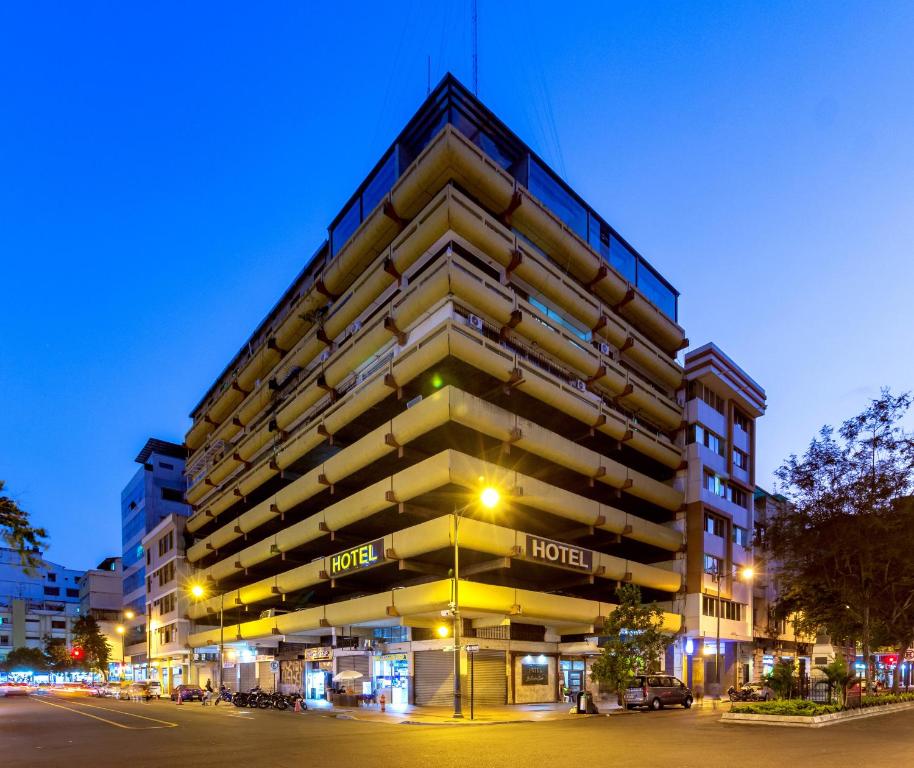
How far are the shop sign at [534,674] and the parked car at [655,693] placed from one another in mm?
7521

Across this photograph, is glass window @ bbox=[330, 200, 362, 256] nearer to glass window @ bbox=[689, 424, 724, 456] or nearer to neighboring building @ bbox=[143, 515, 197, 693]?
glass window @ bbox=[689, 424, 724, 456]

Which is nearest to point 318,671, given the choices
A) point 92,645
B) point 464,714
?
point 464,714

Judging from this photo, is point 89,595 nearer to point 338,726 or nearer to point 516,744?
point 338,726

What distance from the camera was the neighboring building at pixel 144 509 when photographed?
9900 centimetres

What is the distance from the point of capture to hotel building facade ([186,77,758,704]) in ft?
131

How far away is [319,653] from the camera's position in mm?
50812

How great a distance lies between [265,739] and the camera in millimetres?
23125

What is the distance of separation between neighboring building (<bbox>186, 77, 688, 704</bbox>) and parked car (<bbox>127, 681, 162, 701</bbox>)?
9.87 meters

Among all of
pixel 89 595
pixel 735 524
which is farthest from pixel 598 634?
pixel 89 595

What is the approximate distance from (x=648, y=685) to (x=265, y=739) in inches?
857

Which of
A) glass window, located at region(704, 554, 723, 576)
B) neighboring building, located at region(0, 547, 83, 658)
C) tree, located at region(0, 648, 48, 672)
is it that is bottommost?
tree, located at region(0, 648, 48, 672)

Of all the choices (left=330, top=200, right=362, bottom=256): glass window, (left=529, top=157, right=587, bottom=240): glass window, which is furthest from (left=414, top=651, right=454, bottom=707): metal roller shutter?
(left=529, top=157, right=587, bottom=240): glass window

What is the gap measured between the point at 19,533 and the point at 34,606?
181708mm

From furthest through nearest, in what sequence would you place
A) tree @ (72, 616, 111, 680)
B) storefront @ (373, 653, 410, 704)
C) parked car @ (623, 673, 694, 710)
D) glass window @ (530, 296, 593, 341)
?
tree @ (72, 616, 111, 680), glass window @ (530, 296, 593, 341), storefront @ (373, 653, 410, 704), parked car @ (623, 673, 694, 710)
